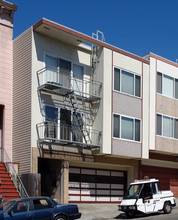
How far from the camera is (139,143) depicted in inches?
940

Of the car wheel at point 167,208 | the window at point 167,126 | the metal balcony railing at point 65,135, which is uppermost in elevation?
the window at point 167,126

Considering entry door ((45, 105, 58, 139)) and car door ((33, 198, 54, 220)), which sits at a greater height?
entry door ((45, 105, 58, 139))

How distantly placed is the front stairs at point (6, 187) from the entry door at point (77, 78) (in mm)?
6112

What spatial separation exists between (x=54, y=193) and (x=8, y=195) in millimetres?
3919

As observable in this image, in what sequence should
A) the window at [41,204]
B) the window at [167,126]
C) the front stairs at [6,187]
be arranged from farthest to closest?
the window at [167,126] → the front stairs at [6,187] → the window at [41,204]

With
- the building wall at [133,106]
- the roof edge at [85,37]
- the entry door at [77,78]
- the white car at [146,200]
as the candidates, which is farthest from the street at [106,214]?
the roof edge at [85,37]

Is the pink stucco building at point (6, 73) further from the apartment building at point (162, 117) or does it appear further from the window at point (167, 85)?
the window at point (167, 85)

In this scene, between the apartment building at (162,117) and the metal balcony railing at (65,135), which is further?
the apartment building at (162,117)

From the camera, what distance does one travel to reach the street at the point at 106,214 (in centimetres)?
1828

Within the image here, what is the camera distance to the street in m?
18.3

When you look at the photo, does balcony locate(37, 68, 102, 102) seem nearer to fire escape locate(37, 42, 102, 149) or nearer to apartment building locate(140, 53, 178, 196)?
fire escape locate(37, 42, 102, 149)

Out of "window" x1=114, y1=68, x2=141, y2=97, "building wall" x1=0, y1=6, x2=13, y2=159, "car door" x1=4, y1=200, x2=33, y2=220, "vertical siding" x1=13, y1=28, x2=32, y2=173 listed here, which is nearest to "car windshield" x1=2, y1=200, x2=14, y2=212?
"car door" x1=4, y1=200, x2=33, y2=220

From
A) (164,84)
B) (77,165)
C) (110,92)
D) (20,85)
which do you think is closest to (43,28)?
(20,85)

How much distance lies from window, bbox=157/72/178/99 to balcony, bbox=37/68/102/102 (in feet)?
17.0
